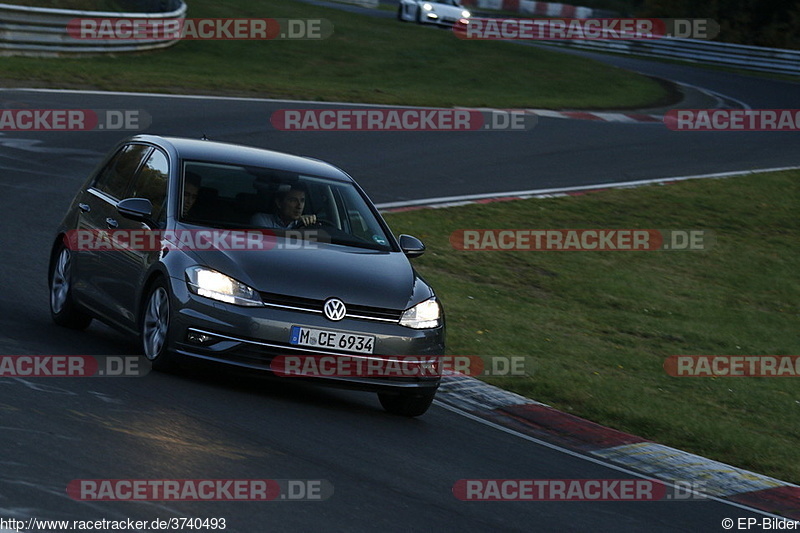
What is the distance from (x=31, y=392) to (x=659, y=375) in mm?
5997

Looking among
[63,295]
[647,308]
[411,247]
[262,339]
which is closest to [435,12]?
[647,308]

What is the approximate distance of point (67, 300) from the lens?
381 inches

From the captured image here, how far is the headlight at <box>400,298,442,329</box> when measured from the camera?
8.41m

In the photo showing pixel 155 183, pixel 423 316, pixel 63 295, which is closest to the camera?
pixel 423 316

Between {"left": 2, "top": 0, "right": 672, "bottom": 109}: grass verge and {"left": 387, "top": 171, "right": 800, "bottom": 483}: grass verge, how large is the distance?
8.60 meters

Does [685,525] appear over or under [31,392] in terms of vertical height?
under

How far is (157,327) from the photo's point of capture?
8398mm

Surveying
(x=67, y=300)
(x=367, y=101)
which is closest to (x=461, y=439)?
(x=67, y=300)

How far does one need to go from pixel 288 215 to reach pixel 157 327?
126cm

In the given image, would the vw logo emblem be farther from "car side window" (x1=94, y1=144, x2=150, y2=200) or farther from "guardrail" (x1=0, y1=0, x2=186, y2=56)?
"guardrail" (x1=0, y1=0, x2=186, y2=56)

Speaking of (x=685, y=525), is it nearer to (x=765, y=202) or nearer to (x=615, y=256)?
(x=615, y=256)

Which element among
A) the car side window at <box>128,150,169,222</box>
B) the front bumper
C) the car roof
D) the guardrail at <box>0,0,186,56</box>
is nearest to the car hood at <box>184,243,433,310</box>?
the front bumper

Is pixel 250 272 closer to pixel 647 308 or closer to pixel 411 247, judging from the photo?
pixel 411 247

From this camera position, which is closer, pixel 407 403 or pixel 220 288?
pixel 220 288
